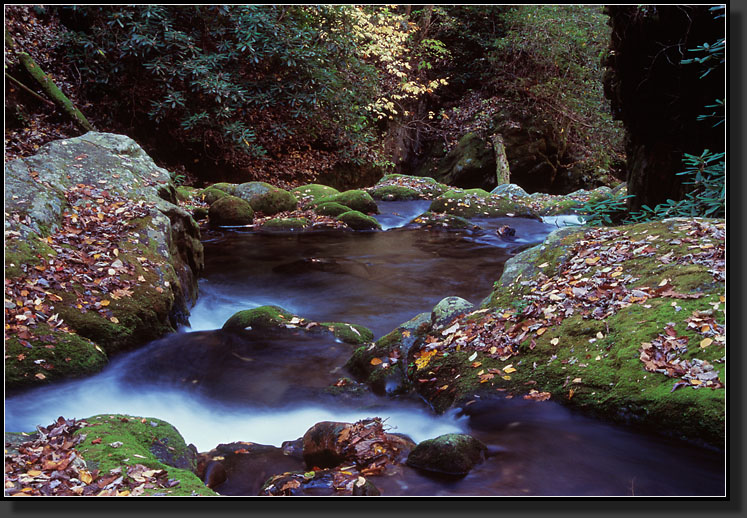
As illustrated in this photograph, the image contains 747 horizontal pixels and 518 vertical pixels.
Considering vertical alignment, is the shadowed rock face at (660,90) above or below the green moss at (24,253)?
above

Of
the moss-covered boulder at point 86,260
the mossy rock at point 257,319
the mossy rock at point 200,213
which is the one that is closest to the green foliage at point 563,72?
the mossy rock at point 200,213

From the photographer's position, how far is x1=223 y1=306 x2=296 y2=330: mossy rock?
21.9 feet

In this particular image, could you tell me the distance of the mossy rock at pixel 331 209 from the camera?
13578mm

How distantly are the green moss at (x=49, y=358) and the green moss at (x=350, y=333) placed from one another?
2512 mm

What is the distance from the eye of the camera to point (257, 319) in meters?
6.71

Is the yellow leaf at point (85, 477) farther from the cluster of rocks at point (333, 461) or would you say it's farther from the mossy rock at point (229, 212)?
the mossy rock at point (229, 212)

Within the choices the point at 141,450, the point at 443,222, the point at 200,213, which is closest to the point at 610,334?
the point at 141,450

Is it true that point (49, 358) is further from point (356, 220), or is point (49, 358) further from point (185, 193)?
point (185, 193)

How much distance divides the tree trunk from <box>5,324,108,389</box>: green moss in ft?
29.4

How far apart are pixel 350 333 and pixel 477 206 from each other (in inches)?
368

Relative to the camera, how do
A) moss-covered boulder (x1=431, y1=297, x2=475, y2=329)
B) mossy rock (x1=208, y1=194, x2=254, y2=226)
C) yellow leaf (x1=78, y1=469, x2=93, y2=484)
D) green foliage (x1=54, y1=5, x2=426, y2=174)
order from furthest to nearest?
green foliage (x1=54, y1=5, x2=426, y2=174) < mossy rock (x1=208, y1=194, x2=254, y2=226) < moss-covered boulder (x1=431, y1=297, x2=475, y2=329) < yellow leaf (x1=78, y1=469, x2=93, y2=484)

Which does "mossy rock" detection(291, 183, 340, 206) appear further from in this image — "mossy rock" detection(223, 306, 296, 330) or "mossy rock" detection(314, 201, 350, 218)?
"mossy rock" detection(223, 306, 296, 330)

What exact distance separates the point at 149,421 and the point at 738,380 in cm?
384

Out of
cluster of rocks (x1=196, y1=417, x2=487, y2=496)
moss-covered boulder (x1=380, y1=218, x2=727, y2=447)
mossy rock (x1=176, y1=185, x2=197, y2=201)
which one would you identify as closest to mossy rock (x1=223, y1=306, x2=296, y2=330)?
moss-covered boulder (x1=380, y1=218, x2=727, y2=447)
